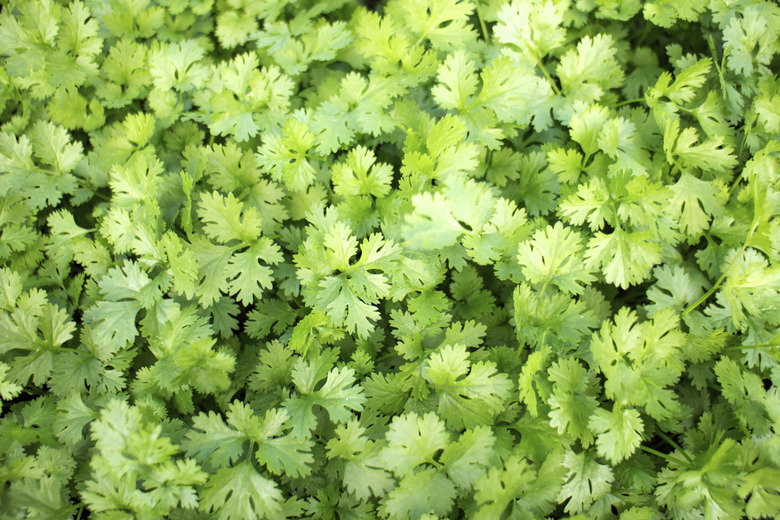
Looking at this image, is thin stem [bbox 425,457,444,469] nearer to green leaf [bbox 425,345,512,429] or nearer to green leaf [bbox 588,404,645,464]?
green leaf [bbox 425,345,512,429]

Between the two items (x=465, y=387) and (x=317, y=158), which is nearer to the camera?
(x=465, y=387)

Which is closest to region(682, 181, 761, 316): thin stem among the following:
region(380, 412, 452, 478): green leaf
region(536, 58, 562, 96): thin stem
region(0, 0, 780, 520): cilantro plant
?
region(0, 0, 780, 520): cilantro plant

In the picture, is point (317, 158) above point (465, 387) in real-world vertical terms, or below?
above

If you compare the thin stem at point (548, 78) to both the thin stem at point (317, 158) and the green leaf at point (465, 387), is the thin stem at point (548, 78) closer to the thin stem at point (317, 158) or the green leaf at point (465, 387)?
the thin stem at point (317, 158)

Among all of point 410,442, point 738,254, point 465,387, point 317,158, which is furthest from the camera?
point 317,158

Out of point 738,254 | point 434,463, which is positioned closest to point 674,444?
point 738,254

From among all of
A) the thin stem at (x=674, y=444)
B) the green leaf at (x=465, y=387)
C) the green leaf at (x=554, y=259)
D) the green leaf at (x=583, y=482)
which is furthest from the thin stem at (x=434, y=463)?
the thin stem at (x=674, y=444)

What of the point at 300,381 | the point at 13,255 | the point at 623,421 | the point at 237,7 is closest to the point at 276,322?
the point at 300,381

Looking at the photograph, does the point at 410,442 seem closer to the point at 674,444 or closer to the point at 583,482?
the point at 583,482
